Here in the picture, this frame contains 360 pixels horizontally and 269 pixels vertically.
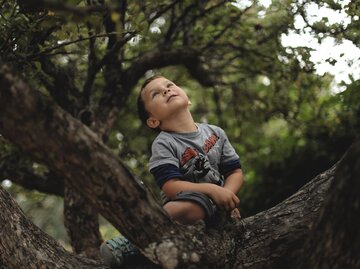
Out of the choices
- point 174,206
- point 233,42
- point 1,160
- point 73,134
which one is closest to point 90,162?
point 73,134

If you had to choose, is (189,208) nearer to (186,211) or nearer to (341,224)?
(186,211)

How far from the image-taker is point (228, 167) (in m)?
3.32

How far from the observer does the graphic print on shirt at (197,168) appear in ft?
9.93

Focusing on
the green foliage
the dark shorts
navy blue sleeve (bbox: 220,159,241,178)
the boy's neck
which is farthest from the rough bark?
the green foliage

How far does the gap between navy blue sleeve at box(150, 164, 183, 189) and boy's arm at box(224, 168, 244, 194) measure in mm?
381

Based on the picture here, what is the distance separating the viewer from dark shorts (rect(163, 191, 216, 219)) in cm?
272

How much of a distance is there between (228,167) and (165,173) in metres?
0.58

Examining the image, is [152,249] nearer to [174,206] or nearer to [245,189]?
[174,206]

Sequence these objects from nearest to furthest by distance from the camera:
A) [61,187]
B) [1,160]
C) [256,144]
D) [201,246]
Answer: [201,246] < [1,160] < [61,187] < [256,144]

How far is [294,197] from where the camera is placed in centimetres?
291

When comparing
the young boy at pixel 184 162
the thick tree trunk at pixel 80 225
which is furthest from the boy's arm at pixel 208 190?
the thick tree trunk at pixel 80 225

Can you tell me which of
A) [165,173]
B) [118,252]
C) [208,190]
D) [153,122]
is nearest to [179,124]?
[153,122]

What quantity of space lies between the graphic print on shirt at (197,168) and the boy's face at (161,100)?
1.08 feet

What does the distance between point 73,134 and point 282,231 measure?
53.9 inches
